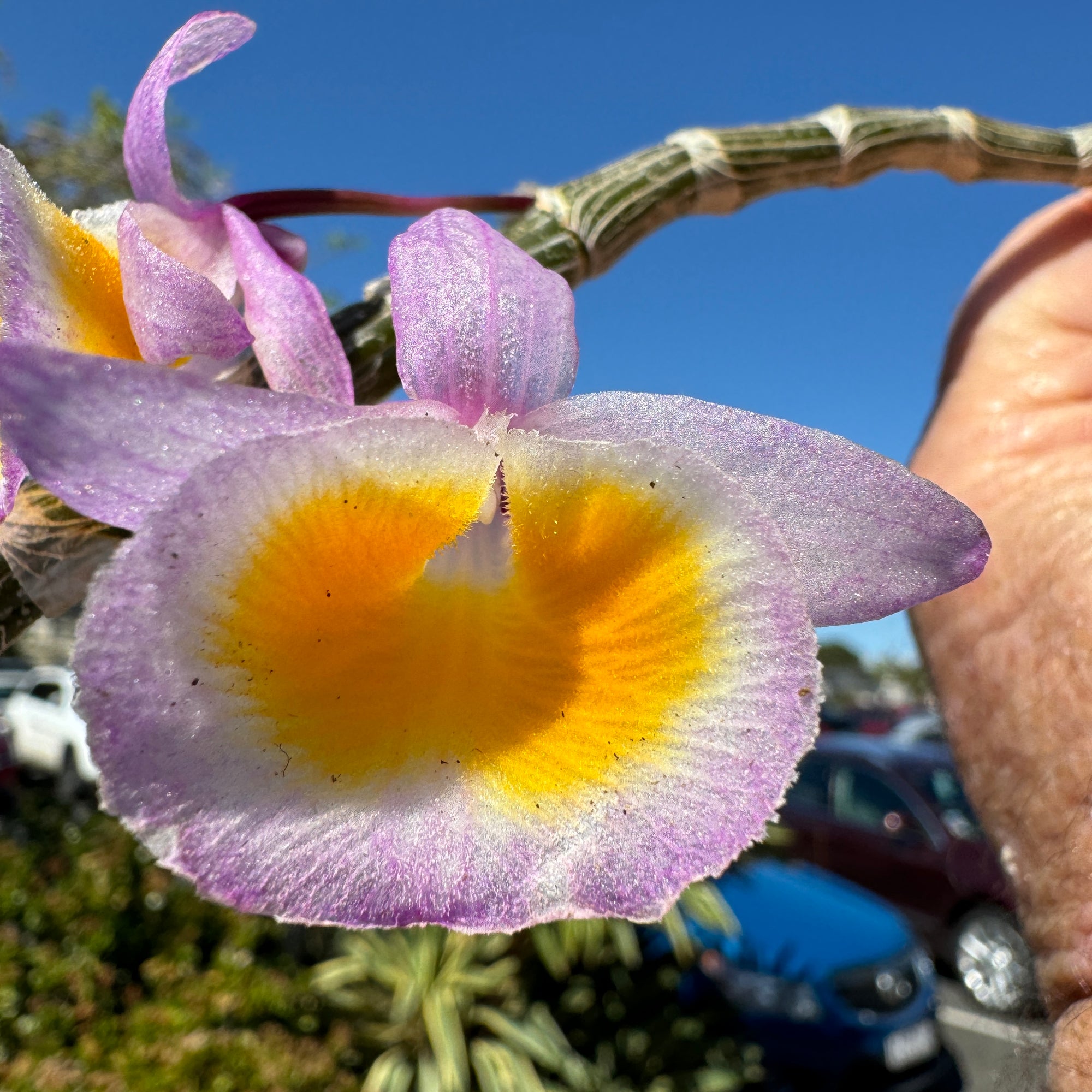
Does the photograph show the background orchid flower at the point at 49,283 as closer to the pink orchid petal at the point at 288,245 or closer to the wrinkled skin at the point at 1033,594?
the pink orchid petal at the point at 288,245

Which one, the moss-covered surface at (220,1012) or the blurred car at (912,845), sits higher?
the moss-covered surface at (220,1012)

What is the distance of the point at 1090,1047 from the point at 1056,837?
0.22 m

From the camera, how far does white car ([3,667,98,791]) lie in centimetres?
966

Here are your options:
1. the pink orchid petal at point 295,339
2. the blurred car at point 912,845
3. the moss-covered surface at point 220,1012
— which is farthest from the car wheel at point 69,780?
the pink orchid petal at point 295,339

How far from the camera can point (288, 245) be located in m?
0.65

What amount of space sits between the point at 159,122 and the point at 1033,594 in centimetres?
105

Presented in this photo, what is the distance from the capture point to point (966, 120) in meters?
0.96

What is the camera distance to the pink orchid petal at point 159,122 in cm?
56

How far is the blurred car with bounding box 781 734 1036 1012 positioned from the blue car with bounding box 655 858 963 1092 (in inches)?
57.3

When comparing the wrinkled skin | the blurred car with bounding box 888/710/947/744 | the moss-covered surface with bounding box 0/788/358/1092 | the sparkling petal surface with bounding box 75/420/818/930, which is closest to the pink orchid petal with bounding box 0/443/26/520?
the sparkling petal surface with bounding box 75/420/818/930

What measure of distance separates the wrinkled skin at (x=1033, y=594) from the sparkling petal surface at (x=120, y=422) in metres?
0.92

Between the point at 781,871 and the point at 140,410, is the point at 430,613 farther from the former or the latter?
the point at 781,871

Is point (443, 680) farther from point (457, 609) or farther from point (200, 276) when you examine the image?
point (200, 276)

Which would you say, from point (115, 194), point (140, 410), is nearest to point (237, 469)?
point (140, 410)
